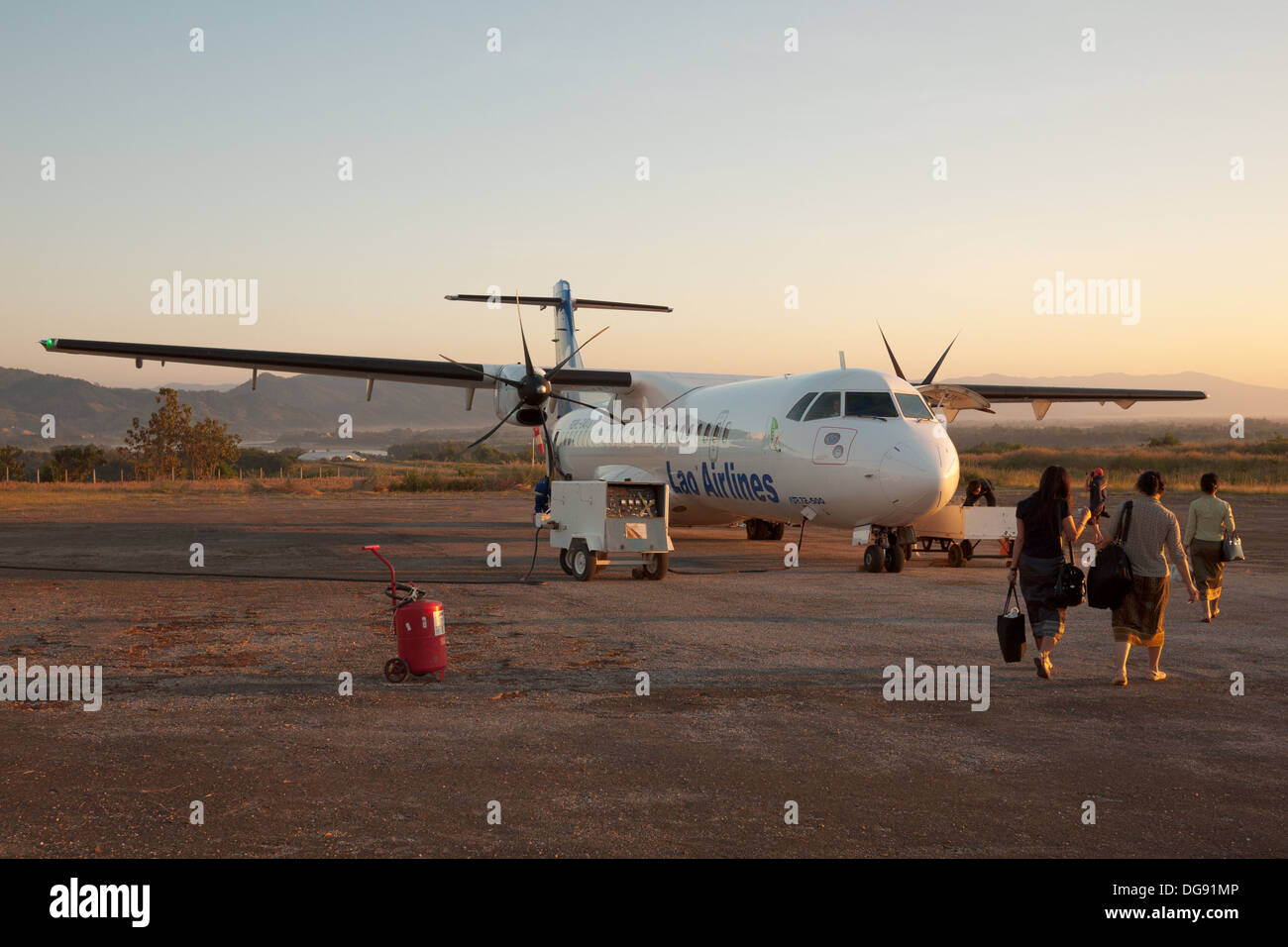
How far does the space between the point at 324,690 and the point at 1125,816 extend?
5.54 m

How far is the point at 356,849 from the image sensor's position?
471 cm

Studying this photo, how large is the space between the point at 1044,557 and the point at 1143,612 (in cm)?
83

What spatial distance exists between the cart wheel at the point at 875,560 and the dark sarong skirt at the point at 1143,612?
8.04 meters

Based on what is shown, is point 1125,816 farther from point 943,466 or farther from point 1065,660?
point 943,466

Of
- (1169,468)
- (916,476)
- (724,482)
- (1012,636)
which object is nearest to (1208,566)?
(916,476)

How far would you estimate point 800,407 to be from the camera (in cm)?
1645

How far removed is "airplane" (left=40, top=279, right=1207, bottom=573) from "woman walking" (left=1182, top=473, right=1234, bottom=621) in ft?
11.4

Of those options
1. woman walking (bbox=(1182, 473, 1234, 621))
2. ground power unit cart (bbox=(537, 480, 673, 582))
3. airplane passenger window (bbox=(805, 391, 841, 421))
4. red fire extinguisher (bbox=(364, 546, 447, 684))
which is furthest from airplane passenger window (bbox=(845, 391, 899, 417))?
red fire extinguisher (bbox=(364, 546, 447, 684))

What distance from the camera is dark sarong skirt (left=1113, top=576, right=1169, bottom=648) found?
832 centimetres

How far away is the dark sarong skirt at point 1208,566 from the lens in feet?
38.9

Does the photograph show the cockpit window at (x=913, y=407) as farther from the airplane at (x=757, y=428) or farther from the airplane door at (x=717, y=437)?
the airplane door at (x=717, y=437)

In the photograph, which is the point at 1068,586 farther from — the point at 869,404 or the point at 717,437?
the point at 717,437
